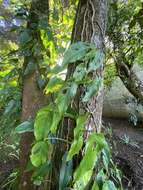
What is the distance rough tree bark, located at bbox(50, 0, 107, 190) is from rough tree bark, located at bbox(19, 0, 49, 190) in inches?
15.6

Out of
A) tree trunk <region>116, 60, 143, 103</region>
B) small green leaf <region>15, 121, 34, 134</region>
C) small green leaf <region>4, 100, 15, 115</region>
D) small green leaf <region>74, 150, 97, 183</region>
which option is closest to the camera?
small green leaf <region>74, 150, 97, 183</region>

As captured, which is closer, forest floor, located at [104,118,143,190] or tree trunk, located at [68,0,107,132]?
tree trunk, located at [68,0,107,132]

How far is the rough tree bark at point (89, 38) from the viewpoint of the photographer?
1087 millimetres

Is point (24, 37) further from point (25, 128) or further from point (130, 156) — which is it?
point (130, 156)

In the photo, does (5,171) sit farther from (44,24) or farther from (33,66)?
(44,24)

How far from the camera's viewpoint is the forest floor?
2312 millimetres

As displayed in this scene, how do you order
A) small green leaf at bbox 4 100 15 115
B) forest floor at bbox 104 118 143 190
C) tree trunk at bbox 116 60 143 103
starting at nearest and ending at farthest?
1. small green leaf at bbox 4 100 15 115
2. forest floor at bbox 104 118 143 190
3. tree trunk at bbox 116 60 143 103

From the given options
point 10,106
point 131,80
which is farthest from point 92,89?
point 131,80

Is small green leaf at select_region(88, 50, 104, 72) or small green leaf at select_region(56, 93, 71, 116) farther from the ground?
small green leaf at select_region(88, 50, 104, 72)

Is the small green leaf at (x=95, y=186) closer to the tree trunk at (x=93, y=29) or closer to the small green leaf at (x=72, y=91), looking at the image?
the tree trunk at (x=93, y=29)

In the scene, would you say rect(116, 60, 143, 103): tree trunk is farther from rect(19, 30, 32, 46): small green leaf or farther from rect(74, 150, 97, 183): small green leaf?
rect(74, 150, 97, 183): small green leaf

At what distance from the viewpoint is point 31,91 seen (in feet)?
4.99

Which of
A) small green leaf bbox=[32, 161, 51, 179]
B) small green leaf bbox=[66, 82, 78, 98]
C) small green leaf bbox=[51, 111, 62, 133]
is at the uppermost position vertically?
small green leaf bbox=[66, 82, 78, 98]

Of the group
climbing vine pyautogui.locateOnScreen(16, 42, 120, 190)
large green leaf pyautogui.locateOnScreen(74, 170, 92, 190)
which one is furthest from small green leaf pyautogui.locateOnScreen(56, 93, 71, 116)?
large green leaf pyautogui.locateOnScreen(74, 170, 92, 190)
